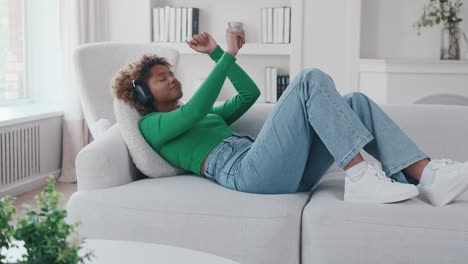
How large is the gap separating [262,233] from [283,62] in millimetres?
2827

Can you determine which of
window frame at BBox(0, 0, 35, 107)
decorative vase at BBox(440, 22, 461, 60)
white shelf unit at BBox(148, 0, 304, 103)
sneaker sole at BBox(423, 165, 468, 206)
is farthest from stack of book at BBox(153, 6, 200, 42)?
sneaker sole at BBox(423, 165, 468, 206)

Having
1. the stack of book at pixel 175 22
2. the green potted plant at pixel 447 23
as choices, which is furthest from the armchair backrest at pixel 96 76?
the green potted plant at pixel 447 23

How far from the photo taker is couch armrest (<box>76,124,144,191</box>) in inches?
92.8

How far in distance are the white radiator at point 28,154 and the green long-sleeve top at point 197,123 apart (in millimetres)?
1840

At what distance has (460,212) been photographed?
6.69 feet

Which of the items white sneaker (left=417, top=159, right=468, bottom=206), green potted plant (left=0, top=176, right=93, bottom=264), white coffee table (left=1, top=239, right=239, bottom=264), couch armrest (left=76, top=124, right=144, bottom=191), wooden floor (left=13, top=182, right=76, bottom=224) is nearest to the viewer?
green potted plant (left=0, top=176, right=93, bottom=264)

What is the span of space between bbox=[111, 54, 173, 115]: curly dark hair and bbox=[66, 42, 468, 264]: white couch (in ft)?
0.54

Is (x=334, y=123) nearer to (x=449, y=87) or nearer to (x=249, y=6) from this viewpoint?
(x=449, y=87)

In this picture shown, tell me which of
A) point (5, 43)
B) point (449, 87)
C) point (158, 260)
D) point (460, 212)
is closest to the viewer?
point (158, 260)

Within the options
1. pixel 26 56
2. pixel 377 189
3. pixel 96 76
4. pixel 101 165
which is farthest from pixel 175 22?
pixel 377 189

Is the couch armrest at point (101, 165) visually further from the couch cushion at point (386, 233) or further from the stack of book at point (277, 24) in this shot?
the stack of book at point (277, 24)

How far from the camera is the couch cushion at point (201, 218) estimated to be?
212 cm

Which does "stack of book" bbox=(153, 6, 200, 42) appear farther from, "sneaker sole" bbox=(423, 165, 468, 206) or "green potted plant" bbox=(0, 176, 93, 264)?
"green potted plant" bbox=(0, 176, 93, 264)

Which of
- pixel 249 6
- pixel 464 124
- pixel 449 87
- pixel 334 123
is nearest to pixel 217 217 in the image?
pixel 334 123
